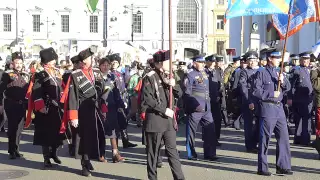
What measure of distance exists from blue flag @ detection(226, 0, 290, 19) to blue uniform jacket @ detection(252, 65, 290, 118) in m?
1.45

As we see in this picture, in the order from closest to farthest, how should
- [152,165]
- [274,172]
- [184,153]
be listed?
[152,165] → [274,172] → [184,153]

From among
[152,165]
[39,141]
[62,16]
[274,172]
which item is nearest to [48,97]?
[39,141]

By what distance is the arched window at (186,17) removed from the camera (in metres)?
73.4

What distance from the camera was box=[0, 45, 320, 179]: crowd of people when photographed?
24.6 feet

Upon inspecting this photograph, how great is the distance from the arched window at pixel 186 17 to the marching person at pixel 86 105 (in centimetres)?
6554

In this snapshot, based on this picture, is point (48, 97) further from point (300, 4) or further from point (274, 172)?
point (300, 4)

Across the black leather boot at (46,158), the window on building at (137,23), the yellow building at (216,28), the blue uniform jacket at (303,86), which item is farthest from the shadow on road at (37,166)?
the yellow building at (216,28)

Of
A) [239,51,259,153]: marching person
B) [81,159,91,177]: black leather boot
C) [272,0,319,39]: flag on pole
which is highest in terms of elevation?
[272,0,319,39]: flag on pole

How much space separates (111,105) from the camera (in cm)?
976

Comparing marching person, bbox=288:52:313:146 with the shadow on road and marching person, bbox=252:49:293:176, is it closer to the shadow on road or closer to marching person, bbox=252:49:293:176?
marching person, bbox=252:49:293:176

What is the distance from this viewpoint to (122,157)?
9930mm

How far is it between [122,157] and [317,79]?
4.03m

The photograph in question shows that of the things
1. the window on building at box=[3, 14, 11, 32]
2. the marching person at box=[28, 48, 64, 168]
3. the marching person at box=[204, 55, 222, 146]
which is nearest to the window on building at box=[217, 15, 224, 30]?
the window on building at box=[3, 14, 11, 32]

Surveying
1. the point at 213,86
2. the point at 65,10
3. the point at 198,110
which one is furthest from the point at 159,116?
the point at 65,10
